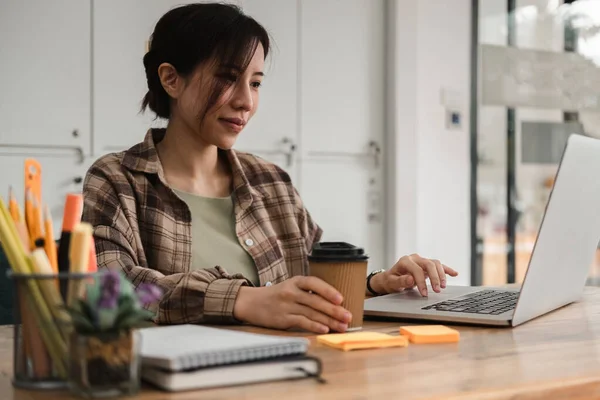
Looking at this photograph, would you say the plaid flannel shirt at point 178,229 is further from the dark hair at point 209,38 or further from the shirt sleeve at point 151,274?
the dark hair at point 209,38

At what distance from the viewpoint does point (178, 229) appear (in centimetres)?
161

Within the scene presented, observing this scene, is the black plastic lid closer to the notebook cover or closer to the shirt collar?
the notebook cover

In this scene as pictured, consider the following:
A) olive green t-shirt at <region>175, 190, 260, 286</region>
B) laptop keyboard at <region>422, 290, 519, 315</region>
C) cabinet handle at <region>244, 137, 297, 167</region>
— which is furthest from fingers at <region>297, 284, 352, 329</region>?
cabinet handle at <region>244, 137, 297, 167</region>

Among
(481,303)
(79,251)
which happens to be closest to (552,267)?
(481,303)

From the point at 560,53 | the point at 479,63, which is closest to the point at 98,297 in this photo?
the point at 479,63

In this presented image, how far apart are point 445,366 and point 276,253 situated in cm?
86

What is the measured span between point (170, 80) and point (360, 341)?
918mm

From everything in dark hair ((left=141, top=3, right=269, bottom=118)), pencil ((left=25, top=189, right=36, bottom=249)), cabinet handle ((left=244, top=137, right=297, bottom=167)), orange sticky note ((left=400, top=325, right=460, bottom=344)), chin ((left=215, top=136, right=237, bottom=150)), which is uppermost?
dark hair ((left=141, top=3, right=269, bottom=118))

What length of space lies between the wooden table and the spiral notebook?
0.03 m

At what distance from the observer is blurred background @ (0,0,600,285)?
10.5ft

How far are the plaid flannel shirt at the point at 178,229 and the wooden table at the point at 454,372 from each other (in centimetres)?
13

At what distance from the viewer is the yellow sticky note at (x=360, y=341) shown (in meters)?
1.01

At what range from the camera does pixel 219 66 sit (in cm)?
166

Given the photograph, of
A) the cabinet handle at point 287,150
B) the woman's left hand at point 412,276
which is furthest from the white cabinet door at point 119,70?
the woman's left hand at point 412,276
